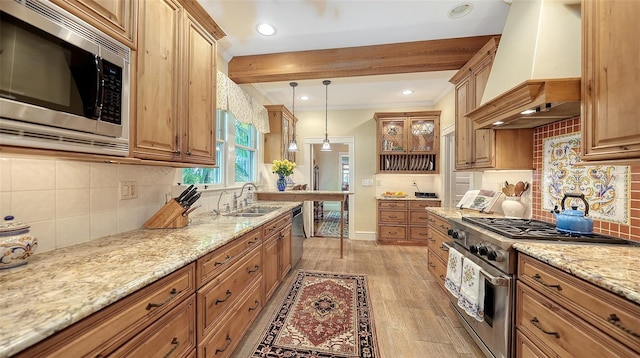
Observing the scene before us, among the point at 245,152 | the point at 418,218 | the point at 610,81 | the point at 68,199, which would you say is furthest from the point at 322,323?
the point at 418,218

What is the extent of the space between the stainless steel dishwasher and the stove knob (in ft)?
7.05

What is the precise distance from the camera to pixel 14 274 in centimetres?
90

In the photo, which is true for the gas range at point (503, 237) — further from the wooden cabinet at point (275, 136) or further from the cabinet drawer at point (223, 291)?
the wooden cabinet at point (275, 136)

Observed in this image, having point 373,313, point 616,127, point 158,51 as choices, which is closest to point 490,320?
point 373,313

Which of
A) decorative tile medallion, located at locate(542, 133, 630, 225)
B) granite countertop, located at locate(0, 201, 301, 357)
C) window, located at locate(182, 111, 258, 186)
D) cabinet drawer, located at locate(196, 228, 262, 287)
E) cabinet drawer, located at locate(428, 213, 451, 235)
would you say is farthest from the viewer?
window, located at locate(182, 111, 258, 186)

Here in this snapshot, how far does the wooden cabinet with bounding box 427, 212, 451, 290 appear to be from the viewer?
2.50 metres

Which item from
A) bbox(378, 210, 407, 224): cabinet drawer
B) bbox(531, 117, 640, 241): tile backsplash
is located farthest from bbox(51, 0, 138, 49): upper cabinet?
bbox(378, 210, 407, 224): cabinet drawer

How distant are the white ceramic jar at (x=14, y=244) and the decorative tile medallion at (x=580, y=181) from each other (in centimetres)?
316

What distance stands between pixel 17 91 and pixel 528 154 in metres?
3.38

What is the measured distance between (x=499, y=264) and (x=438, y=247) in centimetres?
117

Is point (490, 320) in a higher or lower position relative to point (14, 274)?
lower

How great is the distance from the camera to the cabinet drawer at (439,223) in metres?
2.49

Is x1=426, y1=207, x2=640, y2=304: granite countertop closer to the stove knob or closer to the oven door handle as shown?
the stove knob

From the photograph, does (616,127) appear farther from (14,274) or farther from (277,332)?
(14,274)
